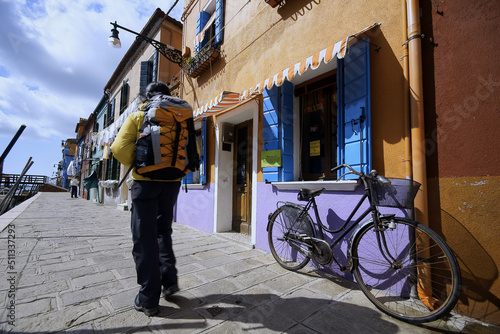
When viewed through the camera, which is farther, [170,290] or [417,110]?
[417,110]

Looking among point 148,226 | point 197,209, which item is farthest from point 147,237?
point 197,209

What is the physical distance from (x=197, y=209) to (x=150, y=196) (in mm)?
4060

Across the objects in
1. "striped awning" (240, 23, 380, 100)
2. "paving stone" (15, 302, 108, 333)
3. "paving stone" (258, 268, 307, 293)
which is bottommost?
"paving stone" (258, 268, 307, 293)

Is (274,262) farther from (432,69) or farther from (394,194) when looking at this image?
(432,69)

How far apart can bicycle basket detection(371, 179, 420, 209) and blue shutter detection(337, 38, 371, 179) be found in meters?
0.54

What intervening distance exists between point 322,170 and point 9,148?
3753 mm

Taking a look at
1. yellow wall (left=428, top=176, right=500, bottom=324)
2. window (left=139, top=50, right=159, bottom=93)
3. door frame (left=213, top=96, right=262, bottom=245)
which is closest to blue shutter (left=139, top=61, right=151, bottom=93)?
window (left=139, top=50, right=159, bottom=93)

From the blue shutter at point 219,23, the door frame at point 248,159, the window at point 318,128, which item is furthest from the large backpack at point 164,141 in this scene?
the blue shutter at point 219,23

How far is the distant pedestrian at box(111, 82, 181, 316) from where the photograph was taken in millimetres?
1904

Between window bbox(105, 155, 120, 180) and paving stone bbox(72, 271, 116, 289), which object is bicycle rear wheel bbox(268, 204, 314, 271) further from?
window bbox(105, 155, 120, 180)

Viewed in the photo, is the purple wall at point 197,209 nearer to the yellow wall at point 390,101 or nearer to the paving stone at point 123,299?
the yellow wall at point 390,101

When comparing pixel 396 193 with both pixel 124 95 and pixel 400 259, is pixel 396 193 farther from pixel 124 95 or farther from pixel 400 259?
pixel 124 95

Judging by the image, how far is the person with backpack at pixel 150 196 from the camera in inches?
75.2

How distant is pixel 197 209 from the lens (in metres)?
5.93
